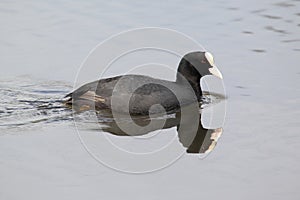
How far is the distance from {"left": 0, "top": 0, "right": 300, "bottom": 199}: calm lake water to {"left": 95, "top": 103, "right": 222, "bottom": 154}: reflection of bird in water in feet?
0.35

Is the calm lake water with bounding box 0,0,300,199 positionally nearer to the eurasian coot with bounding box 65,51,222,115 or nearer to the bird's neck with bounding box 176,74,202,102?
the eurasian coot with bounding box 65,51,222,115

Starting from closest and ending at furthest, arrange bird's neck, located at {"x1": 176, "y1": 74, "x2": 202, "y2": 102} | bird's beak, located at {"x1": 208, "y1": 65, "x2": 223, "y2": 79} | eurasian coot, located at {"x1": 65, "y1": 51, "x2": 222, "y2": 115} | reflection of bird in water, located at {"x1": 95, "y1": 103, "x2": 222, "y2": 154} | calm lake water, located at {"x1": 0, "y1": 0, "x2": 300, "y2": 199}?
calm lake water, located at {"x1": 0, "y1": 0, "x2": 300, "y2": 199}, reflection of bird in water, located at {"x1": 95, "y1": 103, "x2": 222, "y2": 154}, eurasian coot, located at {"x1": 65, "y1": 51, "x2": 222, "y2": 115}, bird's beak, located at {"x1": 208, "y1": 65, "x2": 223, "y2": 79}, bird's neck, located at {"x1": 176, "y1": 74, "x2": 202, "y2": 102}

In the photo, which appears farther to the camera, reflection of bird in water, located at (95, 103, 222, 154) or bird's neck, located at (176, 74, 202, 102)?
bird's neck, located at (176, 74, 202, 102)

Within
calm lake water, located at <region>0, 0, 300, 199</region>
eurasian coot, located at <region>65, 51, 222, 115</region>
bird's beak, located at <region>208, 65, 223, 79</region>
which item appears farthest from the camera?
bird's beak, located at <region>208, 65, 223, 79</region>

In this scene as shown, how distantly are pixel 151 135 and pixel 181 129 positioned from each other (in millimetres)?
366

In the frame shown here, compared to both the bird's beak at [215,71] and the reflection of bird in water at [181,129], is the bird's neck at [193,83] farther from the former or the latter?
the reflection of bird in water at [181,129]

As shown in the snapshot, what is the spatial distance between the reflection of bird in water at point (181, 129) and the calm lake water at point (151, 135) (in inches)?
4.2

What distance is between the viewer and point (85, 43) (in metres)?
8.56

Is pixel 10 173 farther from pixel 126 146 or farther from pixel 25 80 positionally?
pixel 25 80

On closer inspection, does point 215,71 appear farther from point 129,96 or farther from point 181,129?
point 129,96

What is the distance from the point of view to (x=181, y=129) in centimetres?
670

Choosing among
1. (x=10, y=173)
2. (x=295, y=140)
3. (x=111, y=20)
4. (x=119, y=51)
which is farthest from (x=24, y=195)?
(x=111, y=20)

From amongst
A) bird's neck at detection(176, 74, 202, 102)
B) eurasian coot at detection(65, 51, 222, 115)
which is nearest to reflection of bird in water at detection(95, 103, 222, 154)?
eurasian coot at detection(65, 51, 222, 115)

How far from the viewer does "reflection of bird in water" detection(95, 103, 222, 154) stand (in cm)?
632
